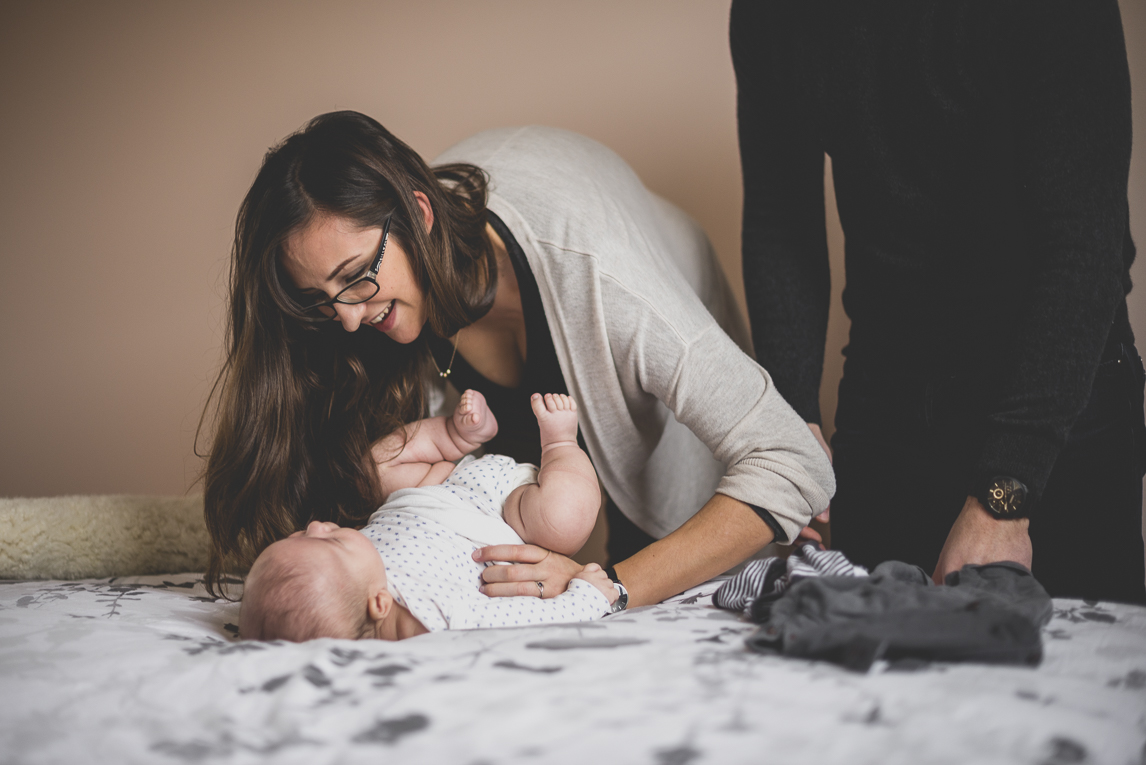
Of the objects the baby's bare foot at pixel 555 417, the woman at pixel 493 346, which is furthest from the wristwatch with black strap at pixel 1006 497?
the baby's bare foot at pixel 555 417

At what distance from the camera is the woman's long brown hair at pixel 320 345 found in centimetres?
125

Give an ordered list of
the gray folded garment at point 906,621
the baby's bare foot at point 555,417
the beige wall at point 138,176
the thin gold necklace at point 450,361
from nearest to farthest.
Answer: the gray folded garment at point 906,621
the baby's bare foot at point 555,417
the thin gold necklace at point 450,361
the beige wall at point 138,176

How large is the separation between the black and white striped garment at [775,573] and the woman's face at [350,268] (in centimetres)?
74

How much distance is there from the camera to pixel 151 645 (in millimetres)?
853

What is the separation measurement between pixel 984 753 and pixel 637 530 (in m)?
1.31

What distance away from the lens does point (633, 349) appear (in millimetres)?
1244

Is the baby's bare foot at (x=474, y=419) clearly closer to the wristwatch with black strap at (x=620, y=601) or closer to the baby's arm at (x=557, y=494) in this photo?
the baby's arm at (x=557, y=494)

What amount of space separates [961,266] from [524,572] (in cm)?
91

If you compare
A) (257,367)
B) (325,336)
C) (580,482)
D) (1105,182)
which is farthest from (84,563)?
(1105,182)

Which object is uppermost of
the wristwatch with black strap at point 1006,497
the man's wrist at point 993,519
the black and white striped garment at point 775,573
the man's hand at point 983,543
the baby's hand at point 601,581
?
the wristwatch with black strap at point 1006,497

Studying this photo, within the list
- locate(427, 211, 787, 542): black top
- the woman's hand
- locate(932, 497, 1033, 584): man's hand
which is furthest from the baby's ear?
locate(932, 497, 1033, 584): man's hand

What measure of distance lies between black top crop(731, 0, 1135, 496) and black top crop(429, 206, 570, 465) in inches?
18.9

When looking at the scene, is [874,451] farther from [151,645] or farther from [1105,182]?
[151,645]

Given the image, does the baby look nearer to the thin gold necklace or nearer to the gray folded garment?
the thin gold necklace
